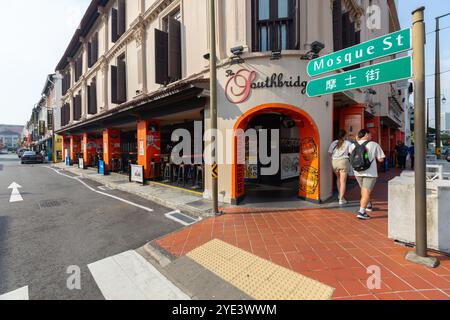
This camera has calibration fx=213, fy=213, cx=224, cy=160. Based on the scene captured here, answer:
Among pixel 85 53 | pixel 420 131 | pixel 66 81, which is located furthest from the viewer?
pixel 66 81

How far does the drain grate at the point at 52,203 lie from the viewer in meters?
6.73

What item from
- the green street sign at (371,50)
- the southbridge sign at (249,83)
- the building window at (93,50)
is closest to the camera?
the green street sign at (371,50)

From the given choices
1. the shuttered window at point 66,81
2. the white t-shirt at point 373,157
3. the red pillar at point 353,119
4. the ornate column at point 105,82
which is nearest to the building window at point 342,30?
the red pillar at point 353,119

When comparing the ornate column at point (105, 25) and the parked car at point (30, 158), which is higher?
the ornate column at point (105, 25)

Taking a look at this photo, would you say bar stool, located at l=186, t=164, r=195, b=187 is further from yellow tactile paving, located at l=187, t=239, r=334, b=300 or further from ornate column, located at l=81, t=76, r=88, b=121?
ornate column, located at l=81, t=76, r=88, b=121

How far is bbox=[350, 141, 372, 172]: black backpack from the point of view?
4649 millimetres

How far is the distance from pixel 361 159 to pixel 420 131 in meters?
1.78

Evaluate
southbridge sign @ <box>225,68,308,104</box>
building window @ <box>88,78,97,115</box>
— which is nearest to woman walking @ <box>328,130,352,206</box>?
southbridge sign @ <box>225,68,308,104</box>

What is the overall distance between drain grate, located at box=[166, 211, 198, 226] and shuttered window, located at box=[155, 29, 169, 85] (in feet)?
20.3

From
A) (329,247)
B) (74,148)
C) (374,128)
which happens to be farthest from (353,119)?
(74,148)

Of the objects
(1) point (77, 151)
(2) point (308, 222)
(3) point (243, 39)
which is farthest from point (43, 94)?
(2) point (308, 222)

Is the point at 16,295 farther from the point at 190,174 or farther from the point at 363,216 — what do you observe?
the point at 190,174

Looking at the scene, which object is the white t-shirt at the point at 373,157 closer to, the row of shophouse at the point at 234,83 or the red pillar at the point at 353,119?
the row of shophouse at the point at 234,83

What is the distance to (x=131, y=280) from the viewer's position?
2881 mm
